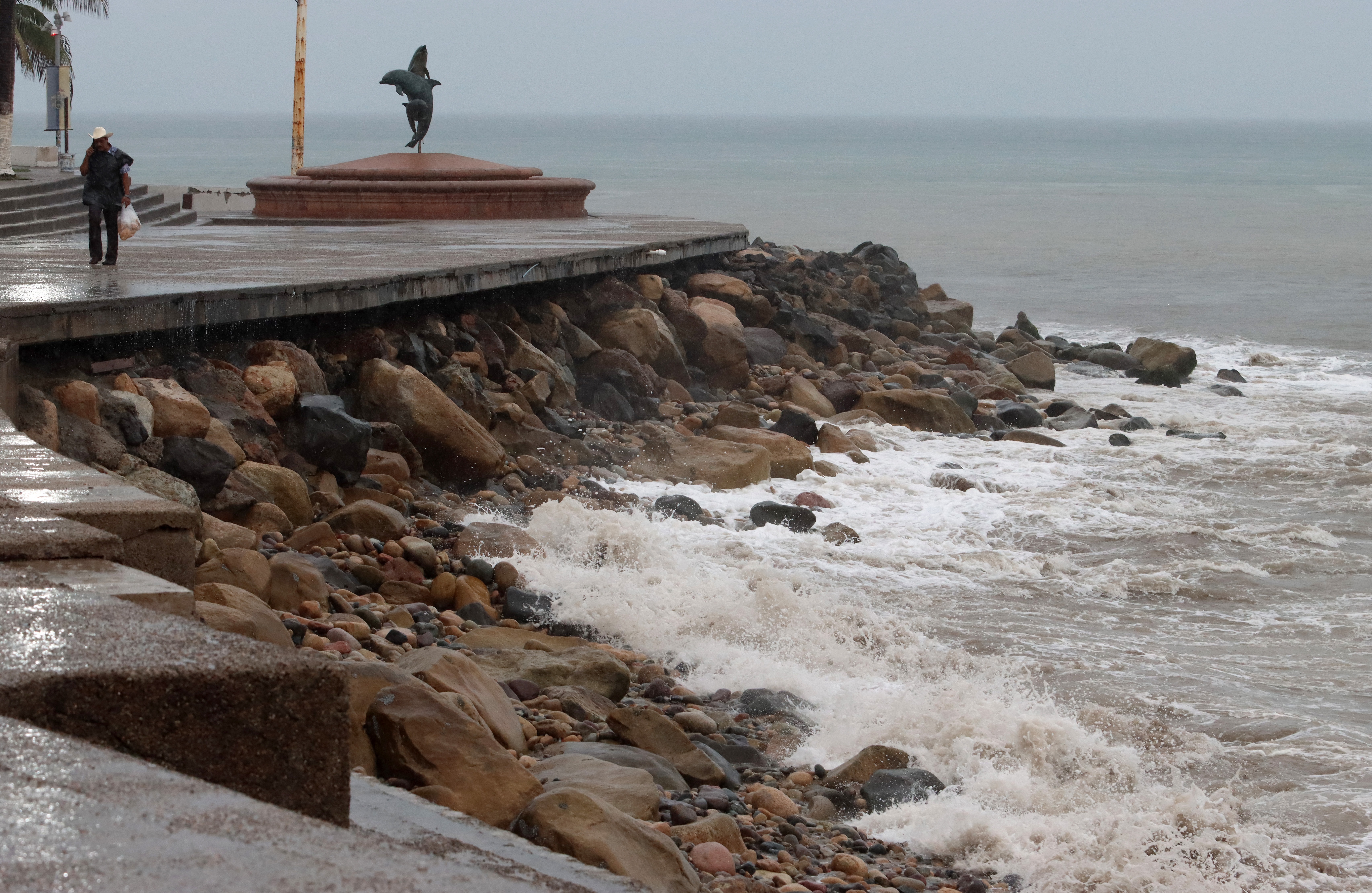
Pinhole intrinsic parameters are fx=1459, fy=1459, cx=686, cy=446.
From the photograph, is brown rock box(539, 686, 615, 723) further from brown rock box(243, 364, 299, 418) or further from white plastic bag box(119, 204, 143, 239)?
white plastic bag box(119, 204, 143, 239)

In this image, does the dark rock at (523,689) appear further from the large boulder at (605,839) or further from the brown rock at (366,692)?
the large boulder at (605,839)

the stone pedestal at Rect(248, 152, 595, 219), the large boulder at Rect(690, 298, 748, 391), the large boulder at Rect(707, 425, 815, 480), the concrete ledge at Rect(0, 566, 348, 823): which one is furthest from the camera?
the stone pedestal at Rect(248, 152, 595, 219)

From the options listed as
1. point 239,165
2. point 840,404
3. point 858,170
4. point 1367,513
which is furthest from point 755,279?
point 858,170

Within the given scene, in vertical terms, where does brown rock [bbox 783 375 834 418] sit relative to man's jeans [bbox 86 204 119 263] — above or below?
below

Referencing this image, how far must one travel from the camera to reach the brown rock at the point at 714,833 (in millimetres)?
4844

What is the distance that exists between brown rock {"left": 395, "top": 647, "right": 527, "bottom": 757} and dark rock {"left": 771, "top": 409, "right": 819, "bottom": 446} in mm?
7193

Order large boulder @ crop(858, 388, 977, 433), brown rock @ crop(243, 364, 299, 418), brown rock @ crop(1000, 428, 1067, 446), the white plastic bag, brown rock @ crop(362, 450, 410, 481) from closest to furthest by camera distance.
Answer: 1. brown rock @ crop(243, 364, 299, 418)
2. brown rock @ crop(362, 450, 410, 481)
3. the white plastic bag
4. brown rock @ crop(1000, 428, 1067, 446)
5. large boulder @ crop(858, 388, 977, 433)

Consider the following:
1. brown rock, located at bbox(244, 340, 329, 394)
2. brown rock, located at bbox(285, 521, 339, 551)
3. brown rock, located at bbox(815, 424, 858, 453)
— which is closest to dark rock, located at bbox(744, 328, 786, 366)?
brown rock, located at bbox(815, 424, 858, 453)

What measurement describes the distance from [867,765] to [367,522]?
3332 millimetres

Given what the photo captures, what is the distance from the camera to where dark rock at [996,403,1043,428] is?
14570 mm

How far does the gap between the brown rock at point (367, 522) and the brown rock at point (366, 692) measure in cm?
316

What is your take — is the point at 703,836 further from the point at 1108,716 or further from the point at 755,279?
the point at 755,279

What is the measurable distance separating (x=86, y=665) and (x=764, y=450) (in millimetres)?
9099

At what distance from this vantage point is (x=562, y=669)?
630 centimetres
